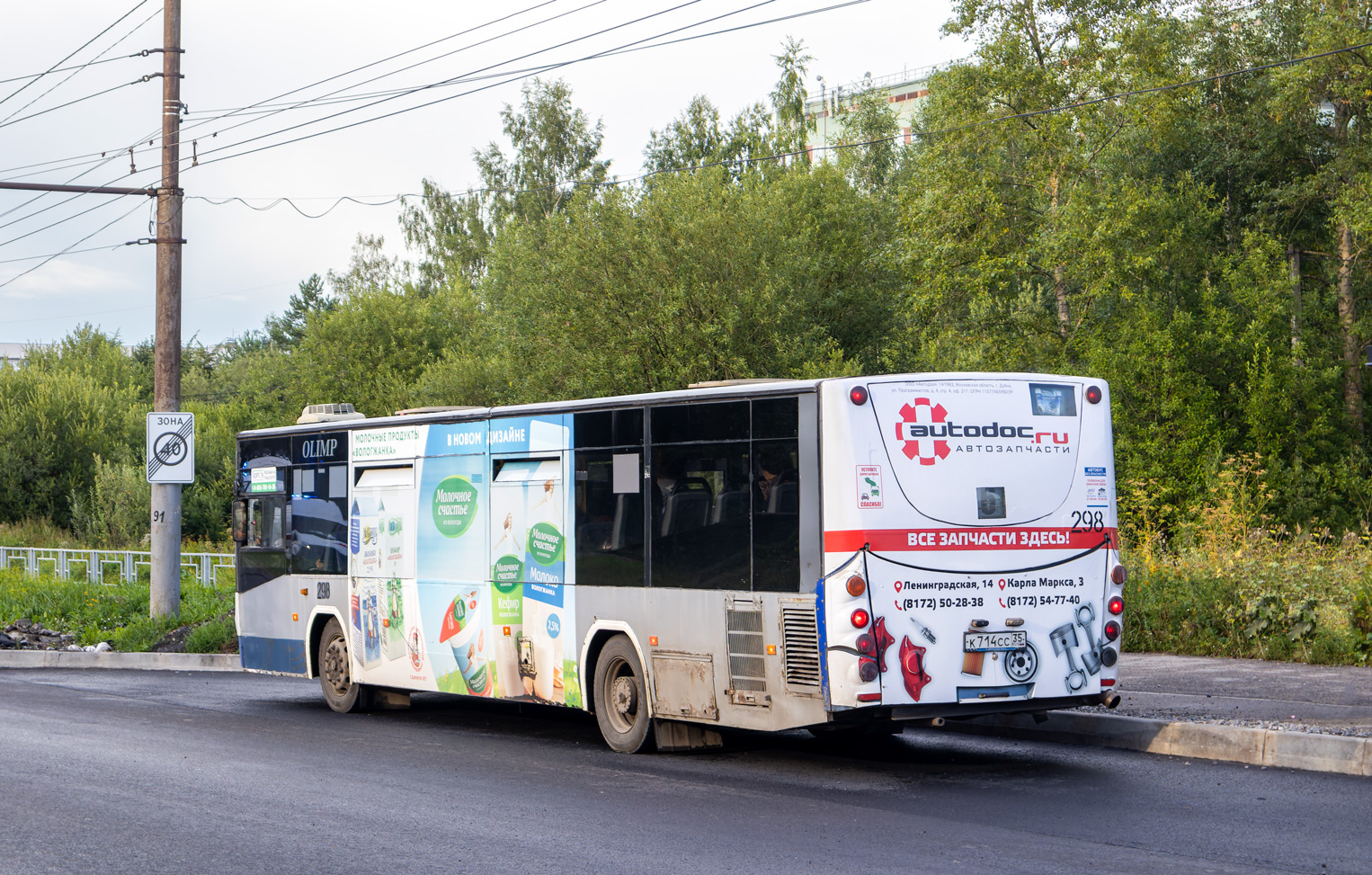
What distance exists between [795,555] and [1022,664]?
179 cm

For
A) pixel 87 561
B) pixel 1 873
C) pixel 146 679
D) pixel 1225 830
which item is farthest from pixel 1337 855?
pixel 87 561

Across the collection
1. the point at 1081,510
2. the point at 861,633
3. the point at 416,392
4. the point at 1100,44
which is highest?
the point at 1100,44

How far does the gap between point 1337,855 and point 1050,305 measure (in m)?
37.2

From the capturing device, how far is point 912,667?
965 cm

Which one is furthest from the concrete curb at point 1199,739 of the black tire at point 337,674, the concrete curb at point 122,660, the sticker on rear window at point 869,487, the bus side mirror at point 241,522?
the concrete curb at point 122,660

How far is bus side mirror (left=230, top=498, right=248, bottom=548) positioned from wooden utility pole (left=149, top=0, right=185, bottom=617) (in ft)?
16.2

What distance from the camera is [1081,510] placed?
33.9ft

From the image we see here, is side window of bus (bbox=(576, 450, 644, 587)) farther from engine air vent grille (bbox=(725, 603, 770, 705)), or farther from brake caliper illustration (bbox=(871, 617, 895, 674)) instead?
brake caliper illustration (bbox=(871, 617, 895, 674))

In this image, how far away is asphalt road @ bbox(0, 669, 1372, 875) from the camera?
23.6 feet

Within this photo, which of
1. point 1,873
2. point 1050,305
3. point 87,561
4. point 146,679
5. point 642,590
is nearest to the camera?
point 1,873

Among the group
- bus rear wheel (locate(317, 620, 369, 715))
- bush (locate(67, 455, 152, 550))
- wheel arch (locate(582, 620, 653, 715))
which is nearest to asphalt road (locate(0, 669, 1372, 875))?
wheel arch (locate(582, 620, 653, 715))

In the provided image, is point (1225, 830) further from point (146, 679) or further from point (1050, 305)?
point (1050, 305)

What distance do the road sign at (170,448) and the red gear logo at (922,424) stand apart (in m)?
14.3

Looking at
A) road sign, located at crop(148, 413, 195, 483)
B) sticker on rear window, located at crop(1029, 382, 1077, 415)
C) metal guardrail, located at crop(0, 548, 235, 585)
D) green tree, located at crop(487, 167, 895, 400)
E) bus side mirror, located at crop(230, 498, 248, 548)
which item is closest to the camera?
sticker on rear window, located at crop(1029, 382, 1077, 415)
